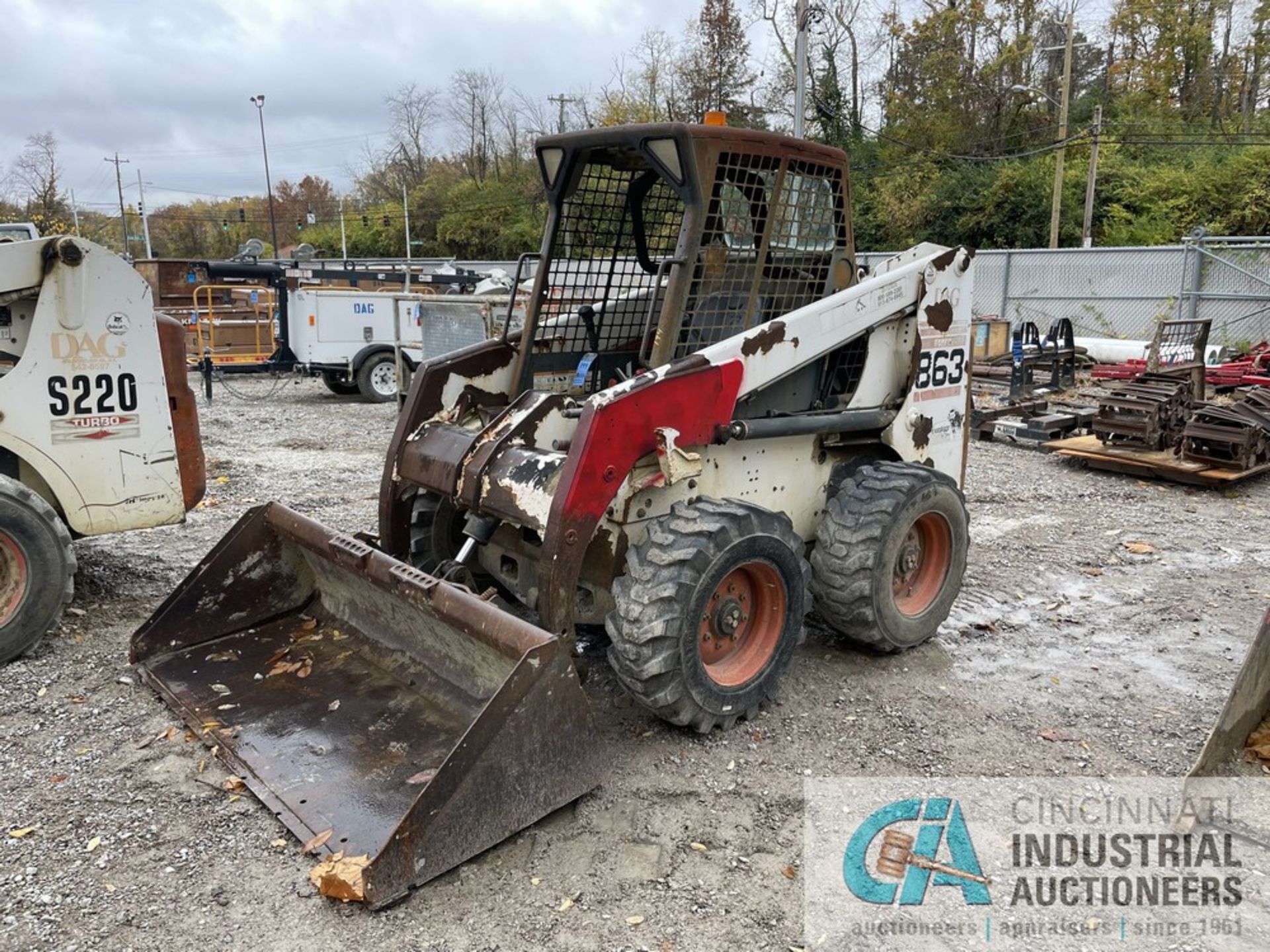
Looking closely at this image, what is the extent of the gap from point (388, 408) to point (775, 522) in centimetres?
1160

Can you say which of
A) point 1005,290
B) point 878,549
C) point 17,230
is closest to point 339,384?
point 17,230

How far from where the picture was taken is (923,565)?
5.21 metres

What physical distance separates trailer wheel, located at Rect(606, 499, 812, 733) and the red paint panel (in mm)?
279

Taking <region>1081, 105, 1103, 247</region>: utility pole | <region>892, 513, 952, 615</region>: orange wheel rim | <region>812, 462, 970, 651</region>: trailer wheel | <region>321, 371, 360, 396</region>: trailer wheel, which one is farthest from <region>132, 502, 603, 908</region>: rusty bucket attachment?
<region>1081, 105, 1103, 247</region>: utility pole

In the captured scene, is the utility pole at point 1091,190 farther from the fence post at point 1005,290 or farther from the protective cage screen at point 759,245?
the protective cage screen at point 759,245

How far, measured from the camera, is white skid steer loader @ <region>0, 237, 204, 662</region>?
472 centimetres

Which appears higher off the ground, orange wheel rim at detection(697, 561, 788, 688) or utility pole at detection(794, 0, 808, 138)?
utility pole at detection(794, 0, 808, 138)

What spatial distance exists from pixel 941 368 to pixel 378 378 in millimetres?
11724

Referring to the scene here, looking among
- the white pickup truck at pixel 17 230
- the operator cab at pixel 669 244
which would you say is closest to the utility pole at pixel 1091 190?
the operator cab at pixel 669 244

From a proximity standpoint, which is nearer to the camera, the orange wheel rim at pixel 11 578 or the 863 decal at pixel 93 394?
the orange wheel rim at pixel 11 578

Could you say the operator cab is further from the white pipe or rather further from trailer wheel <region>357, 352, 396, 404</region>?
the white pipe

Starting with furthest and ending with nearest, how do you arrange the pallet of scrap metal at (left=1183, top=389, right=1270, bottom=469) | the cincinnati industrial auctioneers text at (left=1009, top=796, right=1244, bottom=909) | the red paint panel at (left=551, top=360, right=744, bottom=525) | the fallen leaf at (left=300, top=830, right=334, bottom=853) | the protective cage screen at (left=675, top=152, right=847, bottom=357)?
the pallet of scrap metal at (left=1183, top=389, right=1270, bottom=469) < the protective cage screen at (left=675, top=152, right=847, bottom=357) < the red paint panel at (left=551, top=360, right=744, bottom=525) < the fallen leaf at (left=300, top=830, right=334, bottom=853) < the cincinnati industrial auctioneers text at (left=1009, top=796, right=1244, bottom=909)

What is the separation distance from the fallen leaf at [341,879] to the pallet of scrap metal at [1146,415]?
27.7ft

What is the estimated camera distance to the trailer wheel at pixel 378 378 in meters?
15.3
